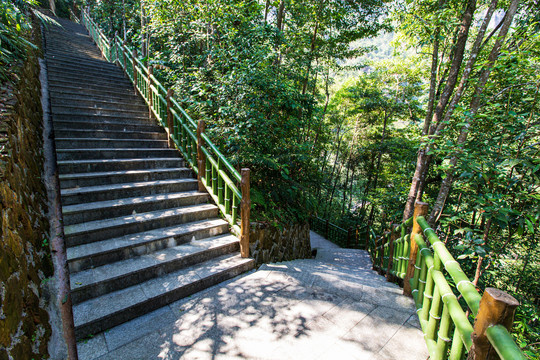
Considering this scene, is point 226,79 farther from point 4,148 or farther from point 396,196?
point 396,196

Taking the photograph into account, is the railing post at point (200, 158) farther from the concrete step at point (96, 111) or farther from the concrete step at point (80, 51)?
the concrete step at point (80, 51)

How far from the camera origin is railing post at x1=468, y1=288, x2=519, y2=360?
99 centimetres

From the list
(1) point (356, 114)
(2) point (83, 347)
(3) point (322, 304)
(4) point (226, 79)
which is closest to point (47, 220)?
(2) point (83, 347)

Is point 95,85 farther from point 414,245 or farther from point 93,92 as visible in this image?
point 414,245

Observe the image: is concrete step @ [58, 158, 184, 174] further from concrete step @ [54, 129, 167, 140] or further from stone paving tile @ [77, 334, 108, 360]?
stone paving tile @ [77, 334, 108, 360]

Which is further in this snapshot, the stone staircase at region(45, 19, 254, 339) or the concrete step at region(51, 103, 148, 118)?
the concrete step at region(51, 103, 148, 118)

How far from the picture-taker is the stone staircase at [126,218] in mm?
2557

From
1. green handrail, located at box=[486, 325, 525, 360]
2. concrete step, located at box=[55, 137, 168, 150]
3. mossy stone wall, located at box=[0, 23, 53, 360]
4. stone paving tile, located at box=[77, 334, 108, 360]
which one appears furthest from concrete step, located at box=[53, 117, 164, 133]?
green handrail, located at box=[486, 325, 525, 360]

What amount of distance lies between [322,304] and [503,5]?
24.0 ft

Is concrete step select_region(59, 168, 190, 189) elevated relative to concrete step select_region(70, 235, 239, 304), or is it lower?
elevated

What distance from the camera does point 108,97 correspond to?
598 cm

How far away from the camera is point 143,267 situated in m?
2.79

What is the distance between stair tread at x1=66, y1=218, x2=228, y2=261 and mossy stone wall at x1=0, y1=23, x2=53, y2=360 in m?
0.36

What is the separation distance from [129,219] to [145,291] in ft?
3.77
